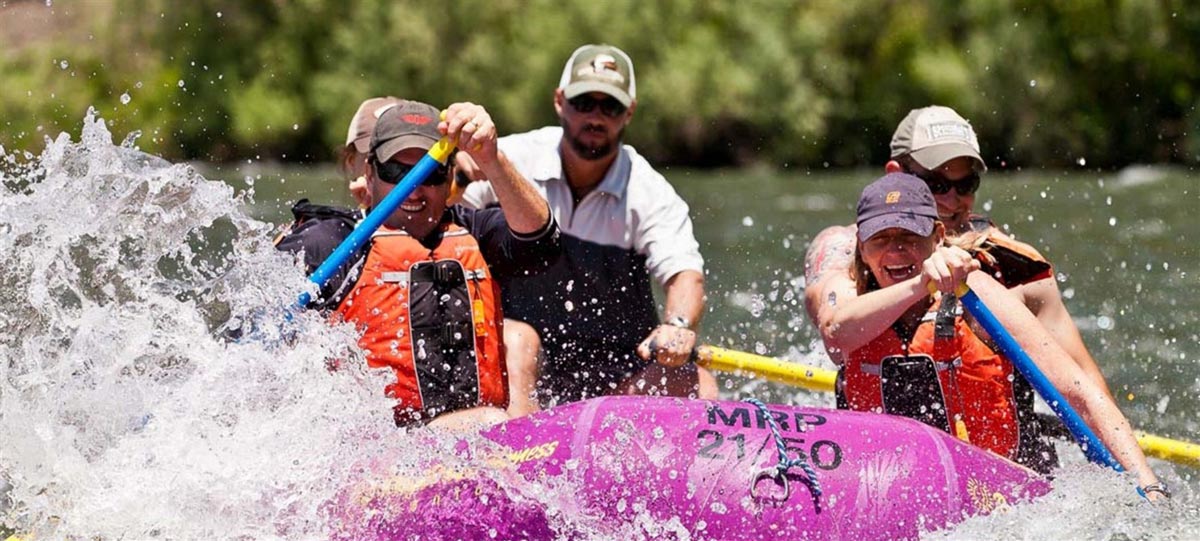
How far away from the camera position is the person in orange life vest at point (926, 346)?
169 inches

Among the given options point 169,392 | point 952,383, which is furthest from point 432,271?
point 952,383

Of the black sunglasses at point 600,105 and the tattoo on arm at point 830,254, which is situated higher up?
the black sunglasses at point 600,105

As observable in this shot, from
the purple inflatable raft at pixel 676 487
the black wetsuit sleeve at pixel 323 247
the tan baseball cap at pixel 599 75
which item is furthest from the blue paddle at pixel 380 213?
the tan baseball cap at pixel 599 75

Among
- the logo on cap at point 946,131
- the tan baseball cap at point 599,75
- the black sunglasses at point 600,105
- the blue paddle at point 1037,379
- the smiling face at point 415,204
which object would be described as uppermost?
the tan baseball cap at point 599,75

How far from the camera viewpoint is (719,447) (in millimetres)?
3945

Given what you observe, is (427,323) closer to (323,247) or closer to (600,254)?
(323,247)

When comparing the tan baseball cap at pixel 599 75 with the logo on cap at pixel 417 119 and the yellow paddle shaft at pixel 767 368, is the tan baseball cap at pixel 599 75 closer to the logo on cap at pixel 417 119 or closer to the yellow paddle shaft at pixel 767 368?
the yellow paddle shaft at pixel 767 368

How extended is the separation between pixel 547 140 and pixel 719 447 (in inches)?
86.1

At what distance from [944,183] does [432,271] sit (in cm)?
155

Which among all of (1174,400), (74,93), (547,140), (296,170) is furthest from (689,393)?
(74,93)

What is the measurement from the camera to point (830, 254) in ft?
16.1

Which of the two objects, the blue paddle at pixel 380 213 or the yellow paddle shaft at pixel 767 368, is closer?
the blue paddle at pixel 380 213

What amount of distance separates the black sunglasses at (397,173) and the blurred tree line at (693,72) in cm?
2354

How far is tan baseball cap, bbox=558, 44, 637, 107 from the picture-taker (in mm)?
5602
